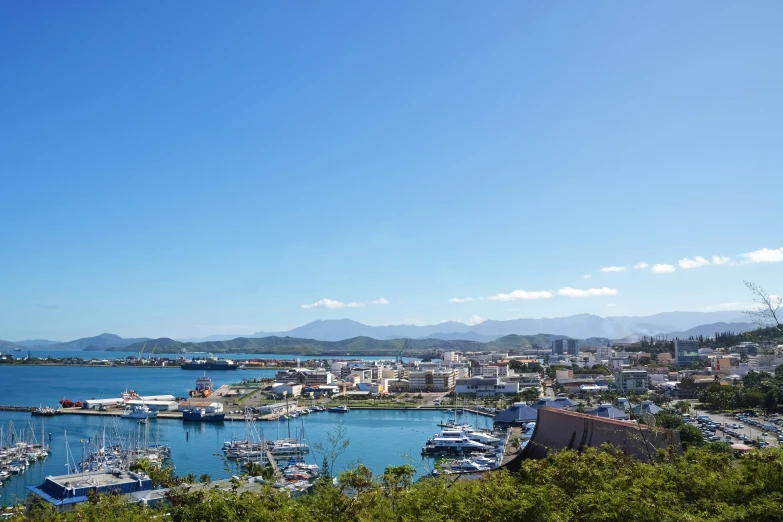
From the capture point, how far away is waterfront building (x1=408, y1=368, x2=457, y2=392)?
28.6m

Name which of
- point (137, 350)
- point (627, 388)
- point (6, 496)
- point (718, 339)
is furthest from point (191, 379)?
point (137, 350)

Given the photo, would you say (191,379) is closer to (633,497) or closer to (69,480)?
(69,480)

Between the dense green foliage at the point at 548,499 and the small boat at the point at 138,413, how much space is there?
18.4 meters

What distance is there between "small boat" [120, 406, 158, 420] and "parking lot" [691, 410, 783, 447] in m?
17.0

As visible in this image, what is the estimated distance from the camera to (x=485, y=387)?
2555 cm

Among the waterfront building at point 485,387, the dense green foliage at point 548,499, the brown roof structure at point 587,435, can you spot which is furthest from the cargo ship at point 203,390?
the dense green foliage at point 548,499

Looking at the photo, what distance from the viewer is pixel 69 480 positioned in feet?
31.8

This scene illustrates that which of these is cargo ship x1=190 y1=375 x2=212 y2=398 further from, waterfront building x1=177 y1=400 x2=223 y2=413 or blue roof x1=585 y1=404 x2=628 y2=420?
blue roof x1=585 y1=404 x2=628 y2=420

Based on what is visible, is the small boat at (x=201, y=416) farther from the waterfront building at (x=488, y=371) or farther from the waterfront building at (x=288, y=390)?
the waterfront building at (x=488, y=371)

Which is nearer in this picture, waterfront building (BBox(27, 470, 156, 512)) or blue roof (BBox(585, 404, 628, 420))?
waterfront building (BBox(27, 470, 156, 512))

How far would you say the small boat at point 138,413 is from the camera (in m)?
20.2

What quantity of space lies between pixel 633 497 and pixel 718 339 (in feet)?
148

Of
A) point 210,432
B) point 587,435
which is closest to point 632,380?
point 210,432

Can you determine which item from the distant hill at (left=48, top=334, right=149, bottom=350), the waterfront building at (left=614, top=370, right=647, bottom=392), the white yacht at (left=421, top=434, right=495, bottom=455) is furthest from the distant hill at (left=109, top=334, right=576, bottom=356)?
the white yacht at (left=421, top=434, right=495, bottom=455)
